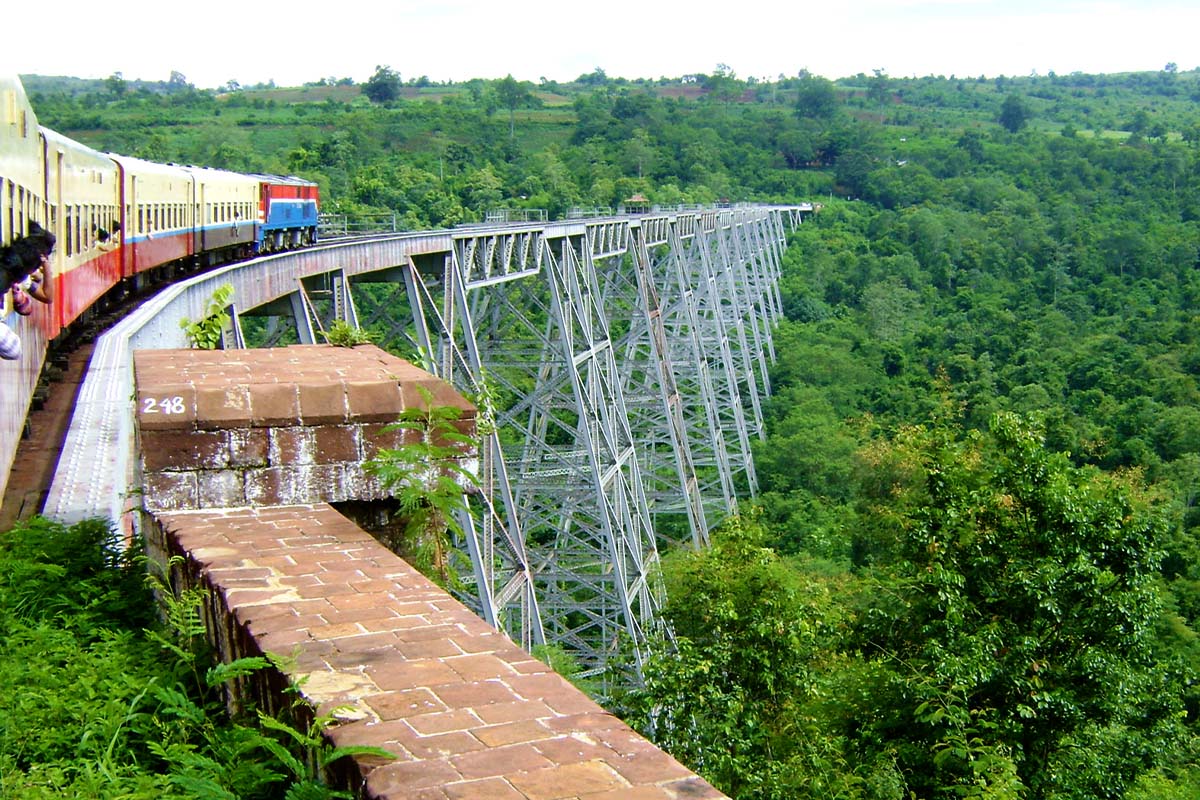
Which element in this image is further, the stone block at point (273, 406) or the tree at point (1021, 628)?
the tree at point (1021, 628)

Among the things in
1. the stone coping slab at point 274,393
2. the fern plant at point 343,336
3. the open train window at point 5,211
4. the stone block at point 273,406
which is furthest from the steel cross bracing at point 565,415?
the open train window at point 5,211

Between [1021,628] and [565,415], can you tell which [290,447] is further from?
[565,415]

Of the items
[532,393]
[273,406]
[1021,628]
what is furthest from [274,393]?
[532,393]

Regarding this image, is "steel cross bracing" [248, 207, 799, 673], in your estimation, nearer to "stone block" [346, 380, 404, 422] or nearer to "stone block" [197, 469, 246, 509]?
"stone block" [346, 380, 404, 422]

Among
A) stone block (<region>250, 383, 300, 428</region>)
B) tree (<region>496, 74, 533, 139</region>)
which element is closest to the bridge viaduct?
stone block (<region>250, 383, 300, 428</region>)

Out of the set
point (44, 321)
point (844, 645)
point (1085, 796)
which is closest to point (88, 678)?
point (44, 321)

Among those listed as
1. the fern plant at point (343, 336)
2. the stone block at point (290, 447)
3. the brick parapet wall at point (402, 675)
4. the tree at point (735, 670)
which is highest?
the fern plant at point (343, 336)

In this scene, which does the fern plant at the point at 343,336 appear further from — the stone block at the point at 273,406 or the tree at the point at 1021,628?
the tree at the point at 1021,628
